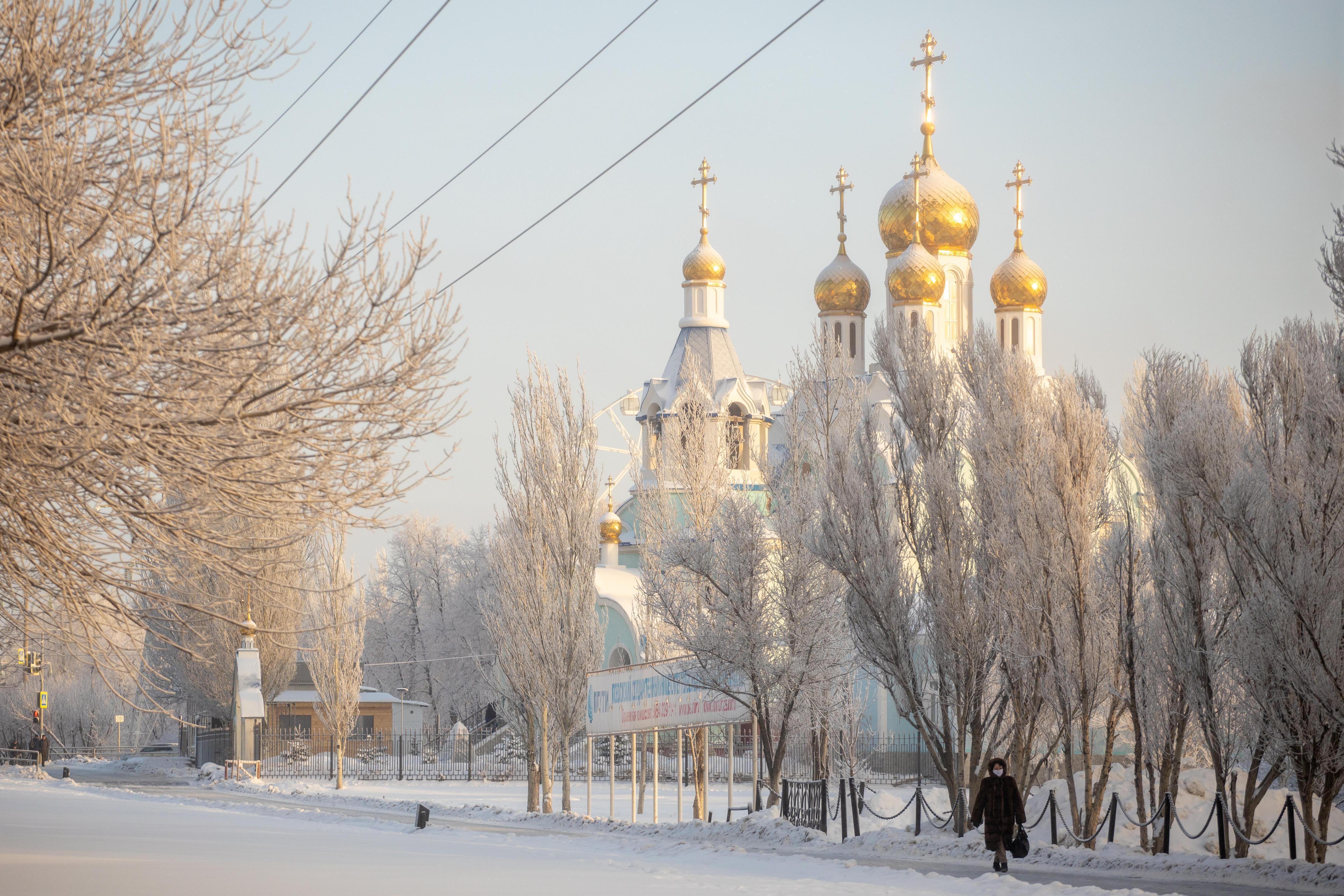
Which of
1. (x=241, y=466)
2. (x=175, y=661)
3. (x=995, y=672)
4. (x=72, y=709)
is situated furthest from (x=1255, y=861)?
(x=72, y=709)

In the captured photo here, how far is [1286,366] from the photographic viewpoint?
14586mm

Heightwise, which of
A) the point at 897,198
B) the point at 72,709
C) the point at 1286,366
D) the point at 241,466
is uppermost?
the point at 897,198

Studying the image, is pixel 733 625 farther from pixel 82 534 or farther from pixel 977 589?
pixel 82 534

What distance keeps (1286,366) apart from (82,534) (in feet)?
38.0

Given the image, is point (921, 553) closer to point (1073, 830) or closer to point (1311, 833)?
point (1073, 830)

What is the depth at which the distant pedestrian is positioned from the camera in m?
13.9

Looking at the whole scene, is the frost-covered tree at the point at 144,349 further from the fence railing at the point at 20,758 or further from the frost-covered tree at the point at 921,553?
the fence railing at the point at 20,758

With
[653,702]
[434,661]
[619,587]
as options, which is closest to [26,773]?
[619,587]

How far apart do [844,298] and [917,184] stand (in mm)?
5262

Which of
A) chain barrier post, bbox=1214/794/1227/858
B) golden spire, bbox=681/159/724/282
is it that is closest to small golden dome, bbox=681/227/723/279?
golden spire, bbox=681/159/724/282

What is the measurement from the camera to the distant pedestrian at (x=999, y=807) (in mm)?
13938

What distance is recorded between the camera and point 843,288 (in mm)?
42531

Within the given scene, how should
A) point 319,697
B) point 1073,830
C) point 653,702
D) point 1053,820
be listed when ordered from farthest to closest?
point 319,697 → point 653,702 → point 1073,830 → point 1053,820

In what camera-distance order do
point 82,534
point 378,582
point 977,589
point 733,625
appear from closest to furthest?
point 82,534 < point 977,589 < point 733,625 < point 378,582
